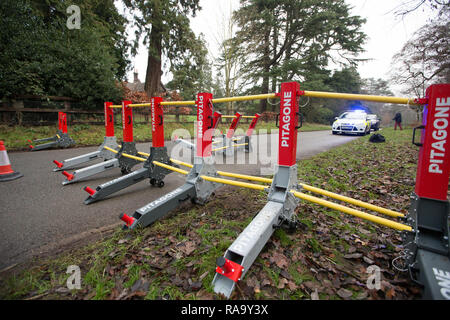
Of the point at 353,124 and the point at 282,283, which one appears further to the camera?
the point at 353,124

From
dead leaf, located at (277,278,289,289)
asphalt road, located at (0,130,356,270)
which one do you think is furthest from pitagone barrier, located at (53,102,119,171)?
dead leaf, located at (277,278,289,289)

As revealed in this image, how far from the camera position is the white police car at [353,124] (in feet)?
50.7

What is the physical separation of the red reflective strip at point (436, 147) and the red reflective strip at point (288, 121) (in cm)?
114

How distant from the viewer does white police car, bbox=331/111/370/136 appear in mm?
15454

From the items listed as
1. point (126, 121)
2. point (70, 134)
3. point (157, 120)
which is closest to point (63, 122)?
point (70, 134)

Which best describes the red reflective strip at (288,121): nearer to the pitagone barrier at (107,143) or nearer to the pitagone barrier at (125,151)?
the pitagone barrier at (125,151)

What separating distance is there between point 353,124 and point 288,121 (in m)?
16.1

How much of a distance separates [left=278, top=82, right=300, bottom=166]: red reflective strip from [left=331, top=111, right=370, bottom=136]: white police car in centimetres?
1590

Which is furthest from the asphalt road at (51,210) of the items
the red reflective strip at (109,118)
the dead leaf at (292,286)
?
the dead leaf at (292,286)

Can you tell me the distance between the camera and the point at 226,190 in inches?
170

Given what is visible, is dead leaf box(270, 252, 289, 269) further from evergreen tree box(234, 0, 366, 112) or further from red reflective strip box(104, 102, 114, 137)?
evergreen tree box(234, 0, 366, 112)

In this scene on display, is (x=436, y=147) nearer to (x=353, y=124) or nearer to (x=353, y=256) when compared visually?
(x=353, y=256)

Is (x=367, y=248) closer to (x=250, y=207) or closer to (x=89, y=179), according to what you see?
(x=250, y=207)

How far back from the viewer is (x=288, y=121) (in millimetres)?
2480
